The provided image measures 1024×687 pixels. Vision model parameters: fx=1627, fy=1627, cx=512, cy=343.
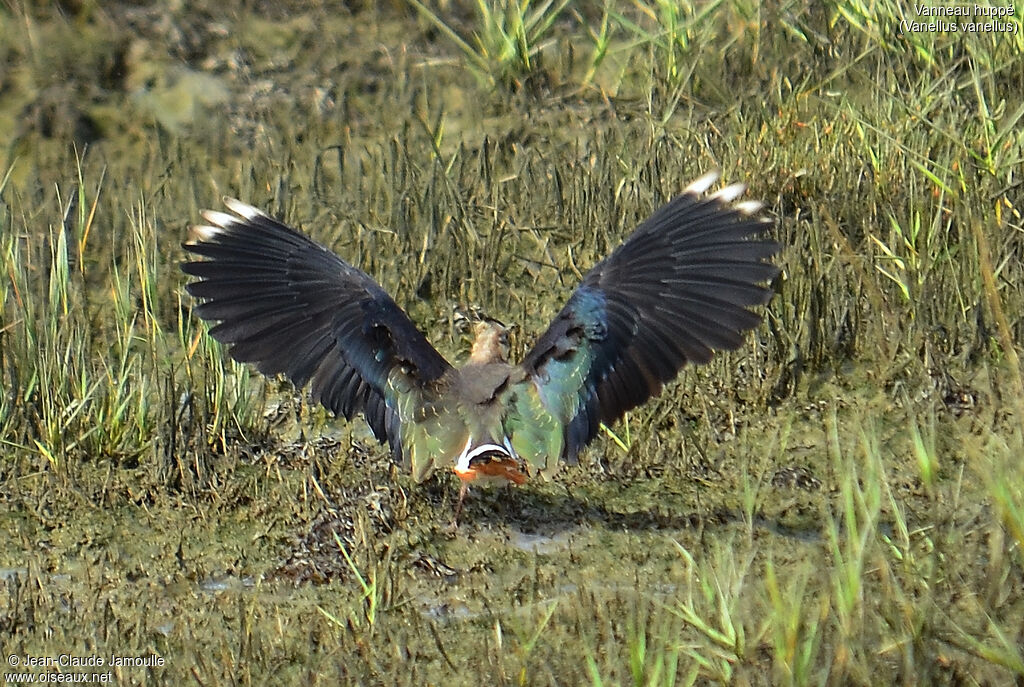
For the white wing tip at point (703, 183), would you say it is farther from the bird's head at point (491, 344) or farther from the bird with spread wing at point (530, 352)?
the bird's head at point (491, 344)

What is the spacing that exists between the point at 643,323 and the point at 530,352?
349 mm

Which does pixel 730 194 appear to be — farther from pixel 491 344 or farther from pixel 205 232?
pixel 205 232

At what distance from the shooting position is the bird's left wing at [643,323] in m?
4.62

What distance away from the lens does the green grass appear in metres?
4.01

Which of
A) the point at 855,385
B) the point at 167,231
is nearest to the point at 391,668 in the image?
the point at 855,385

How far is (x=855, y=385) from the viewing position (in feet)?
18.7

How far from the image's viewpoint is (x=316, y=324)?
4828 millimetres

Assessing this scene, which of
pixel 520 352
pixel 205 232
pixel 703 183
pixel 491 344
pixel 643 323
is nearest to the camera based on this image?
pixel 643 323

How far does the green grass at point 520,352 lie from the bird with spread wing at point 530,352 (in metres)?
0.35

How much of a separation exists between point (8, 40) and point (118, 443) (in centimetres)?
329

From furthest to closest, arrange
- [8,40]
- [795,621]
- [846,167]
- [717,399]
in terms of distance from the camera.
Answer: [8,40], [846,167], [717,399], [795,621]

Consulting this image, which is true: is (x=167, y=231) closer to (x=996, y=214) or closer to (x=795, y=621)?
(x=996, y=214)

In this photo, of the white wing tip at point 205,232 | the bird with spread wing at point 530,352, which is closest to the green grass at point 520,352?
the bird with spread wing at point 530,352

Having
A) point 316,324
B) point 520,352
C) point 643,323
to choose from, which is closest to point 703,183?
point 643,323
